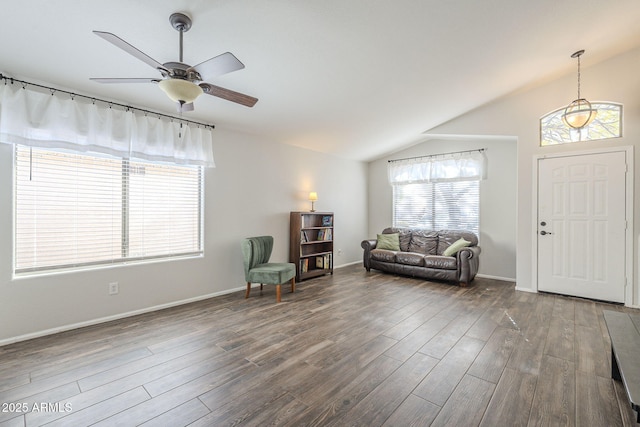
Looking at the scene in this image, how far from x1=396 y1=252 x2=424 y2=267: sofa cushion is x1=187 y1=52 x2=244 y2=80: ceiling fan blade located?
14.2ft

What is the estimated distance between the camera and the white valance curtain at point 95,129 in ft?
8.25

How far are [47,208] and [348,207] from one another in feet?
16.2

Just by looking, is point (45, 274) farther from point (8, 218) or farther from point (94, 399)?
point (94, 399)

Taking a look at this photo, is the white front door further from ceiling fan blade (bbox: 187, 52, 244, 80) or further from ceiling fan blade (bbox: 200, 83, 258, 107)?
ceiling fan blade (bbox: 187, 52, 244, 80)

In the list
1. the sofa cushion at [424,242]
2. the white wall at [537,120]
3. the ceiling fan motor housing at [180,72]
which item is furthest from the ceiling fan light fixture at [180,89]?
the sofa cushion at [424,242]

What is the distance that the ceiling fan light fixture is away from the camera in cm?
183

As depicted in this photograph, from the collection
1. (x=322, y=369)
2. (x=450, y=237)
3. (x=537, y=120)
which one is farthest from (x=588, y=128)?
(x=322, y=369)

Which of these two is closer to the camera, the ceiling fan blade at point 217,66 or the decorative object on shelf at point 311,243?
the ceiling fan blade at point 217,66

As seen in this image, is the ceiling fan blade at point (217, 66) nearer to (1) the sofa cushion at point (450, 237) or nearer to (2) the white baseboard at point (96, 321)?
(2) the white baseboard at point (96, 321)

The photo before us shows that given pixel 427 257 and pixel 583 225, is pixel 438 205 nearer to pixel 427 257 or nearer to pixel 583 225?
pixel 427 257

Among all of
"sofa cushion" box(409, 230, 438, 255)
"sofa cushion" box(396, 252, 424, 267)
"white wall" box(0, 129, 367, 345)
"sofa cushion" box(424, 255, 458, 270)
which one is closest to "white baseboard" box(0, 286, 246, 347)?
"white wall" box(0, 129, 367, 345)

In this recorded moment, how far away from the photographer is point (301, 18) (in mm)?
2316

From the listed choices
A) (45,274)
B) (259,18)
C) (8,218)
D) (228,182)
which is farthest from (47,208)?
(259,18)

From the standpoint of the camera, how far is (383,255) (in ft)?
17.9
